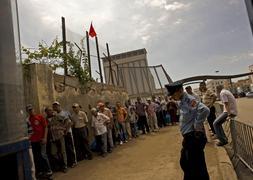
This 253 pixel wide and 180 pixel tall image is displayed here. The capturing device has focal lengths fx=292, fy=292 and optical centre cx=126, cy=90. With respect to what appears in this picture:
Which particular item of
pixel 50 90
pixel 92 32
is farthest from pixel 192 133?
pixel 92 32

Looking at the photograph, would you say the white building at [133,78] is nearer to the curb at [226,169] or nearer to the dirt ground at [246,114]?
the dirt ground at [246,114]

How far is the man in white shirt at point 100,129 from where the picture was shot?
961cm

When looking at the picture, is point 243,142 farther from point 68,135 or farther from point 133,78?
point 133,78

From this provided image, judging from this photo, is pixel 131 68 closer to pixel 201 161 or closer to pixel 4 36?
pixel 201 161

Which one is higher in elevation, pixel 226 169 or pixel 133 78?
pixel 133 78

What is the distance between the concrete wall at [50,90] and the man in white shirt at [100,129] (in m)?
1.00

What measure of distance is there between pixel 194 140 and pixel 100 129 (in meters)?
5.74

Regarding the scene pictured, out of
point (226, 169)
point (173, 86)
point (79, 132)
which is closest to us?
point (173, 86)

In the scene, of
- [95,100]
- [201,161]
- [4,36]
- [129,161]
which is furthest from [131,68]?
[4,36]

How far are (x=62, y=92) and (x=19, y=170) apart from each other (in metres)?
7.92

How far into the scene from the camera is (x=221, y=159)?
6.01 metres

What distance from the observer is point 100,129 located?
962cm

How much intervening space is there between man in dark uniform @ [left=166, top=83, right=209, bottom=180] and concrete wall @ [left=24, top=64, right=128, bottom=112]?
16.6 feet

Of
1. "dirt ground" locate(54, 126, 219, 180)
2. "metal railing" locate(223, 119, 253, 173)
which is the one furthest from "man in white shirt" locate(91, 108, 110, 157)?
"metal railing" locate(223, 119, 253, 173)
